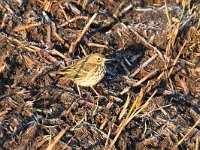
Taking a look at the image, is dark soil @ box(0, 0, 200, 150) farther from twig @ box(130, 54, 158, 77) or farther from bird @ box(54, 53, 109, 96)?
bird @ box(54, 53, 109, 96)

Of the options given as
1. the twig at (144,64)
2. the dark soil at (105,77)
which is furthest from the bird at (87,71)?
the twig at (144,64)

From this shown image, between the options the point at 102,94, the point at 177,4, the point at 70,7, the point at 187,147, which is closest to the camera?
the point at 187,147

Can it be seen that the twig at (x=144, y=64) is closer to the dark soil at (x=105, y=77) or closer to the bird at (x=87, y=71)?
A: the dark soil at (x=105, y=77)

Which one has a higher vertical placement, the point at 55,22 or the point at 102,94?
the point at 55,22

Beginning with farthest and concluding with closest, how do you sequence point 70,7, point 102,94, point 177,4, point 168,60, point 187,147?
point 177,4, point 70,7, point 168,60, point 102,94, point 187,147

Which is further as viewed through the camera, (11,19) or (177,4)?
(177,4)

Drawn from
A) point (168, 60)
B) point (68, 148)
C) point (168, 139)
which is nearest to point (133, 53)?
point (168, 60)

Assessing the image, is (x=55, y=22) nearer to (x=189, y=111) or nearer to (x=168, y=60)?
(x=168, y=60)

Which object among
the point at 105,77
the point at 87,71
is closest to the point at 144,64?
the point at 105,77

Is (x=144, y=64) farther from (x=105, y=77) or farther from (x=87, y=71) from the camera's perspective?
(x=87, y=71)
